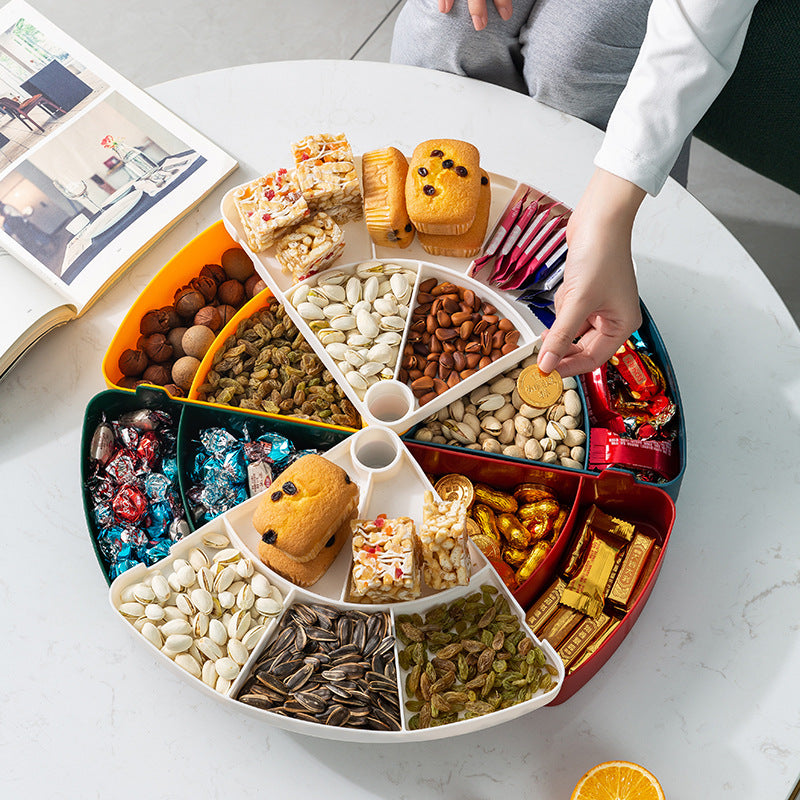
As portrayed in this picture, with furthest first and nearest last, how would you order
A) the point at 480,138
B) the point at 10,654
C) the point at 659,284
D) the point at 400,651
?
the point at 480,138 → the point at 659,284 → the point at 10,654 → the point at 400,651

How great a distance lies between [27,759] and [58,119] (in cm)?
125

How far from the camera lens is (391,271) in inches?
56.8

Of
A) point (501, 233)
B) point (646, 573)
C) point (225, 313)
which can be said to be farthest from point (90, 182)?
point (646, 573)

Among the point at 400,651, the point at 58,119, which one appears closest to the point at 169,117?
the point at 58,119

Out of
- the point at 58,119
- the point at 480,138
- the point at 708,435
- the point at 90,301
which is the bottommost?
the point at 708,435

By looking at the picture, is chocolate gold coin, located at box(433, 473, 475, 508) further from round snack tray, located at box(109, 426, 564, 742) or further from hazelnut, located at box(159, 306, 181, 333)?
hazelnut, located at box(159, 306, 181, 333)

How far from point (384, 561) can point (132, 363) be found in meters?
0.62

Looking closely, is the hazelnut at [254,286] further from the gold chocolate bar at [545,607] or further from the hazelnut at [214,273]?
the gold chocolate bar at [545,607]

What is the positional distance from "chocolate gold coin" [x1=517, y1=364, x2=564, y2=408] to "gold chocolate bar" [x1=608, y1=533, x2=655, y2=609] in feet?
0.91

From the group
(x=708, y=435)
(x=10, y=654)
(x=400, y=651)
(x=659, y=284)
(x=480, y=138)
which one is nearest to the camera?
(x=400, y=651)

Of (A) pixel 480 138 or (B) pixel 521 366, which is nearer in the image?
(B) pixel 521 366

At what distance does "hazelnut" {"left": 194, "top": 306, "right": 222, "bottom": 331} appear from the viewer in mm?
A: 1441

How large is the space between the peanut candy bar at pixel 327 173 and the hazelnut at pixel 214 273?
0.23m

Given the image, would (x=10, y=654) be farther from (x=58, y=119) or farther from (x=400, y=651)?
(x=58, y=119)
